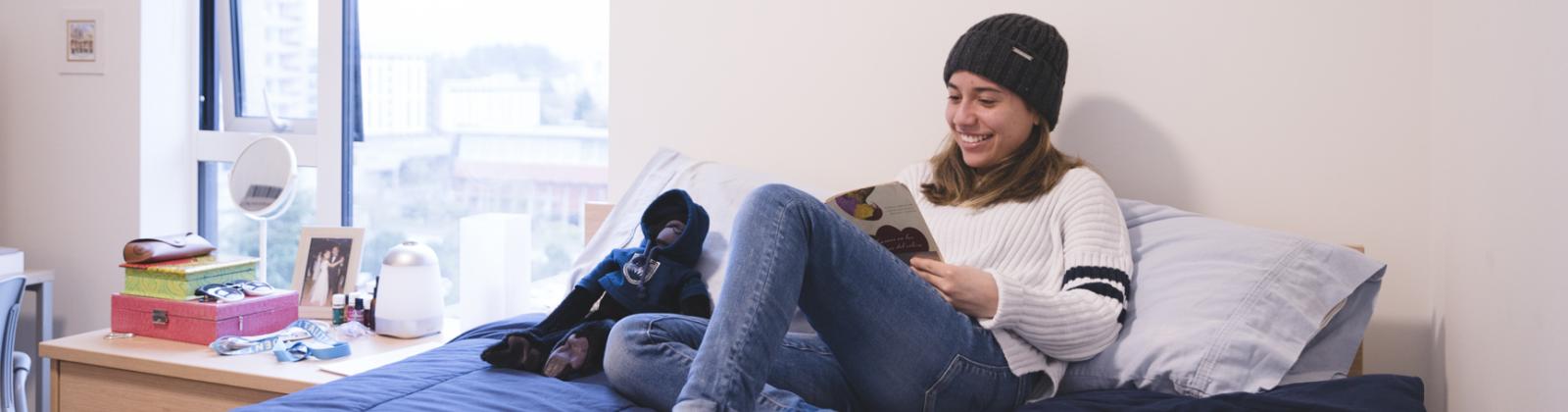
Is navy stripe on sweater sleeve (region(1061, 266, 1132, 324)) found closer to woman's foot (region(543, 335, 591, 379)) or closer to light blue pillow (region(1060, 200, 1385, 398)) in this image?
light blue pillow (region(1060, 200, 1385, 398))

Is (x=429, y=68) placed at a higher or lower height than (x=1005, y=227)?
higher

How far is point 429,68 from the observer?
8.84 feet

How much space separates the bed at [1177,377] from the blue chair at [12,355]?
3.48 feet

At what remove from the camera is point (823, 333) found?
1432mm

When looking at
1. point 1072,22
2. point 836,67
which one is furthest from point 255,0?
point 1072,22

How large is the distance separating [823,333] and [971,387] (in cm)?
21

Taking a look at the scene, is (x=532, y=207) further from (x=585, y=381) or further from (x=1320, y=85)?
(x=1320, y=85)

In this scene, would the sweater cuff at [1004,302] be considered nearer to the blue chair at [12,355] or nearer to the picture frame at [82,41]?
the blue chair at [12,355]

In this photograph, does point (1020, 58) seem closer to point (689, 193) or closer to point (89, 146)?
point (689, 193)

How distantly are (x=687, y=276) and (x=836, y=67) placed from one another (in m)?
0.63

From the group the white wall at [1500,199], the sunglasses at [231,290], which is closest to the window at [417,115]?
the sunglasses at [231,290]

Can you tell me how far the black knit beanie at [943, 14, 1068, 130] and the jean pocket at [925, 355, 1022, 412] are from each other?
50 cm

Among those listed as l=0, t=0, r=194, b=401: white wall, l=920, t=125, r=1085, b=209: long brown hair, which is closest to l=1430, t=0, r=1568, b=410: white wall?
l=920, t=125, r=1085, b=209: long brown hair

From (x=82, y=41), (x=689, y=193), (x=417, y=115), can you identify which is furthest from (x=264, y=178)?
(x=689, y=193)
